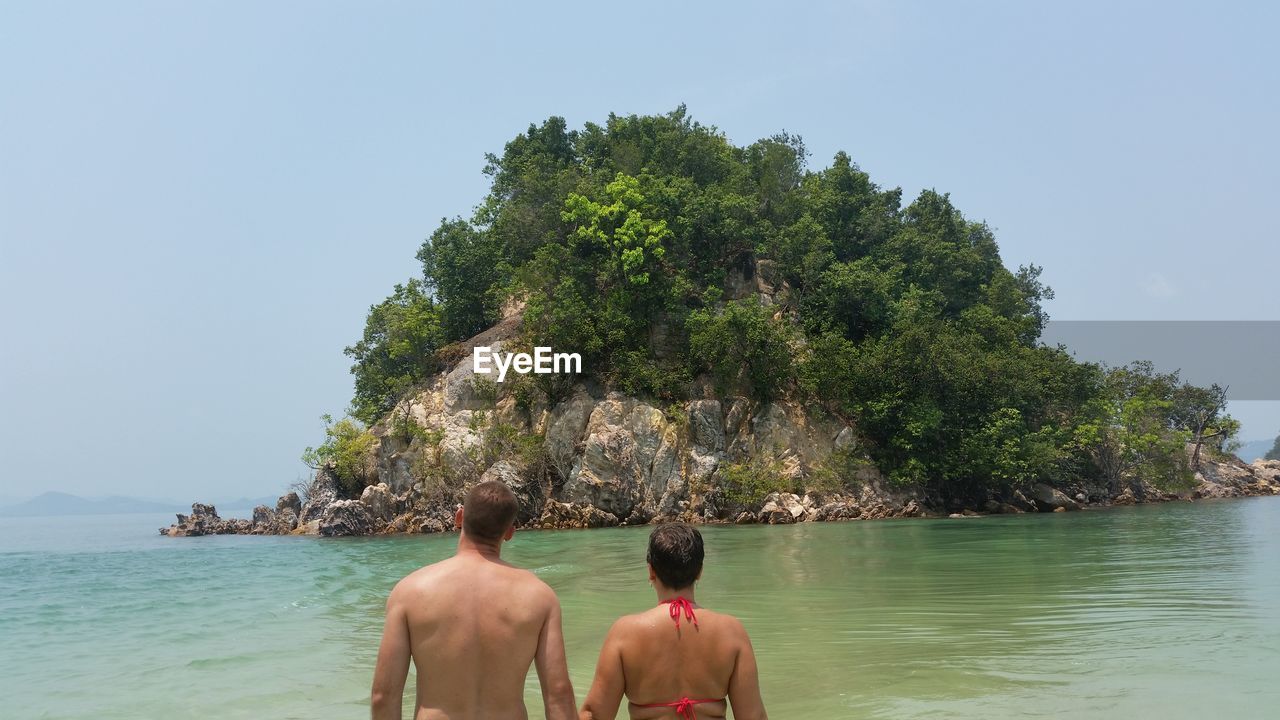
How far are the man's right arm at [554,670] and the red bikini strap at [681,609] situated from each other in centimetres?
42

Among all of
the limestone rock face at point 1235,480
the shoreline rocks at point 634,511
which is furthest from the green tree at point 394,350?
the limestone rock face at point 1235,480

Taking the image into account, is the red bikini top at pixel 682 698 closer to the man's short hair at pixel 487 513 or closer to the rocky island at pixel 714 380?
the man's short hair at pixel 487 513

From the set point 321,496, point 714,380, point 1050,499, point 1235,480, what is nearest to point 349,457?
point 321,496

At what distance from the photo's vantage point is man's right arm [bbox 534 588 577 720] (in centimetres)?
321

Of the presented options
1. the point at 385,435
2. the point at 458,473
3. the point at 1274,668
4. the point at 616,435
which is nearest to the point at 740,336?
the point at 616,435

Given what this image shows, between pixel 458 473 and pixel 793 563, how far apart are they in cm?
1886

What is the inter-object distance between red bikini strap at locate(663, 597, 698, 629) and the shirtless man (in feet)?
1.40

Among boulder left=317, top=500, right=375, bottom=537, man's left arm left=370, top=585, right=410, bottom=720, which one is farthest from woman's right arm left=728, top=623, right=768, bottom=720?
boulder left=317, top=500, right=375, bottom=537

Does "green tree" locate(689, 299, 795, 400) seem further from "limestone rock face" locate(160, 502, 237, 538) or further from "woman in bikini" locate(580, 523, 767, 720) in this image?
"woman in bikini" locate(580, 523, 767, 720)

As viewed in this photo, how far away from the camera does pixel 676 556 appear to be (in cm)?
336

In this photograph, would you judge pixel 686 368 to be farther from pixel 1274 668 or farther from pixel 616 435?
pixel 1274 668

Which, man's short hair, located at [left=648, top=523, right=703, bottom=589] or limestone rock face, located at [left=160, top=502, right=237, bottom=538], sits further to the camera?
limestone rock face, located at [left=160, top=502, right=237, bottom=538]

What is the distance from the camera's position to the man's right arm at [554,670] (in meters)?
3.21

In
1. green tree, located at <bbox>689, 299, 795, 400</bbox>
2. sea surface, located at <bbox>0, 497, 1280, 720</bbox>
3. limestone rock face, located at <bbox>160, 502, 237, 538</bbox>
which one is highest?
green tree, located at <bbox>689, 299, 795, 400</bbox>
